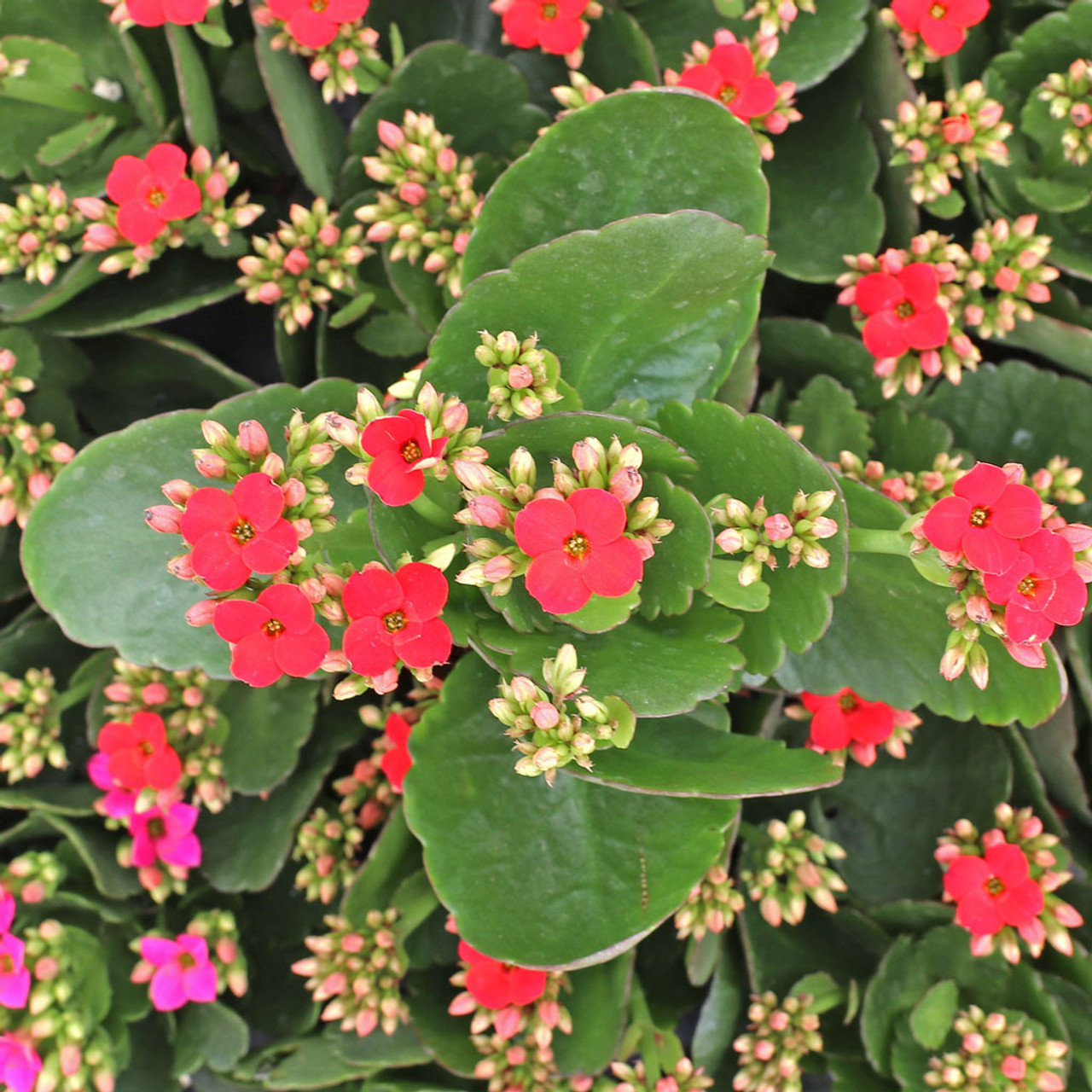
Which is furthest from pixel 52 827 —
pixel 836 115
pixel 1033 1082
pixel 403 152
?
pixel 836 115

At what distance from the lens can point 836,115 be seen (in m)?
1.21

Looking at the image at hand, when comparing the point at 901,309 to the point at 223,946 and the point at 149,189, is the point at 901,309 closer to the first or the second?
the point at 149,189

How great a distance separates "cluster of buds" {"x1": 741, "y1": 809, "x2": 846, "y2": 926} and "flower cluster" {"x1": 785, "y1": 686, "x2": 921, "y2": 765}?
0.09 metres

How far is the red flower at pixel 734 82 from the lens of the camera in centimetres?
99

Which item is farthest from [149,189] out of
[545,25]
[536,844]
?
[536,844]

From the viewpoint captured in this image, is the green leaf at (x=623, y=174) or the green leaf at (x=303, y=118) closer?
the green leaf at (x=623, y=174)

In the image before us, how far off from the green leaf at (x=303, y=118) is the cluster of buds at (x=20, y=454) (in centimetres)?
39

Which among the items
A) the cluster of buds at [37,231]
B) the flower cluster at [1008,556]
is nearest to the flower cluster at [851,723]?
the flower cluster at [1008,556]

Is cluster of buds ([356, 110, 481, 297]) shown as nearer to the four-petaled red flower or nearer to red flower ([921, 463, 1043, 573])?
the four-petaled red flower

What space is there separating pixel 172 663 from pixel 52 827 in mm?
391

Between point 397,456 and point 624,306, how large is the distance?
1.01 feet

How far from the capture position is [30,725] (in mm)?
1134

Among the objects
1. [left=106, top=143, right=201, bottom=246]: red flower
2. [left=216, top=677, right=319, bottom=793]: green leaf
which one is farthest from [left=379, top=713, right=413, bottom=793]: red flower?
[left=106, top=143, right=201, bottom=246]: red flower

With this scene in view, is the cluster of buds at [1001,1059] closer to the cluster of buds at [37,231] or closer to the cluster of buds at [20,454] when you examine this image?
the cluster of buds at [20,454]
